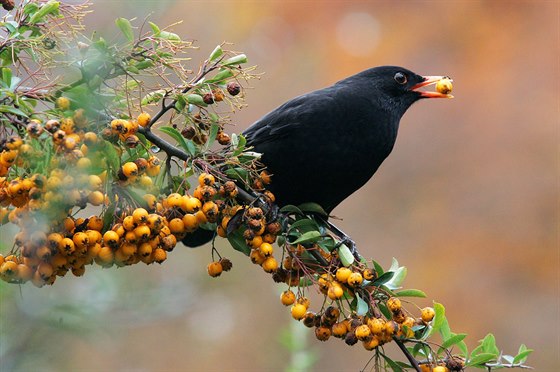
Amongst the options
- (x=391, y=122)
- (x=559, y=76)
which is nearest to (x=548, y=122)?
(x=559, y=76)

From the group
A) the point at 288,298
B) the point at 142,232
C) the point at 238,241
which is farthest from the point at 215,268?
the point at 142,232

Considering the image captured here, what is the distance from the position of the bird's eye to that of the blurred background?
3885mm

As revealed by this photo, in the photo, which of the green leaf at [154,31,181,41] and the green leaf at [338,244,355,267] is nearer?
the green leaf at [154,31,181,41]

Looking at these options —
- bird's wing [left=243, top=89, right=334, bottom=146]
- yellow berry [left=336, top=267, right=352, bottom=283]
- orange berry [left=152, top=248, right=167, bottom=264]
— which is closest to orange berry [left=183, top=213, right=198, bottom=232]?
orange berry [left=152, top=248, right=167, bottom=264]

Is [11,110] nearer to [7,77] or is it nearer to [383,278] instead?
[7,77]

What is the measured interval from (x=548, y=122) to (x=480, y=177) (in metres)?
1.04

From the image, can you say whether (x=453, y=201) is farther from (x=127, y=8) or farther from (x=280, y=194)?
(x=127, y=8)

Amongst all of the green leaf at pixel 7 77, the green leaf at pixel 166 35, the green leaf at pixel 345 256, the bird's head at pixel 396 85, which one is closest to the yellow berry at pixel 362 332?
the green leaf at pixel 345 256

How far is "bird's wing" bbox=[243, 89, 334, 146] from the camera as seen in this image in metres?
3.92

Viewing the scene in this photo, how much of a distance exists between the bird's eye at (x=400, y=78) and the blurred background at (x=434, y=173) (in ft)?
12.7

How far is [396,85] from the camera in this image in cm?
443

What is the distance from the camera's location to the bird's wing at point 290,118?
3924mm

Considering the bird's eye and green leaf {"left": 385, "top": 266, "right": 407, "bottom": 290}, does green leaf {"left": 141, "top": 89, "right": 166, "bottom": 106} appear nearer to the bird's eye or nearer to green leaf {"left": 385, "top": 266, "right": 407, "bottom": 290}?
green leaf {"left": 385, "top": 266, "right": 407, "bottom": 290}

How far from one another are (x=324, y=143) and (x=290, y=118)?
0.27 m
